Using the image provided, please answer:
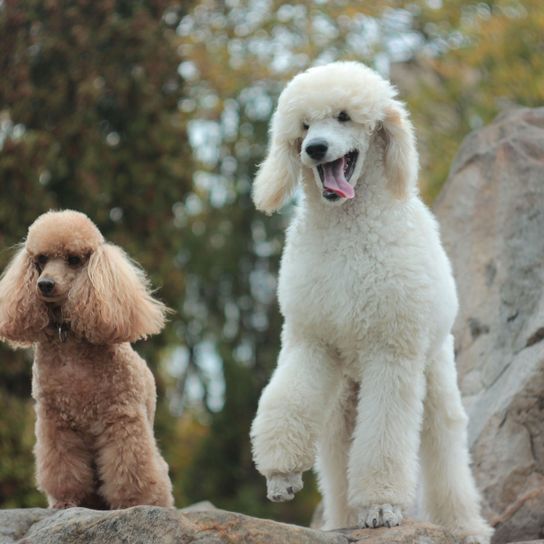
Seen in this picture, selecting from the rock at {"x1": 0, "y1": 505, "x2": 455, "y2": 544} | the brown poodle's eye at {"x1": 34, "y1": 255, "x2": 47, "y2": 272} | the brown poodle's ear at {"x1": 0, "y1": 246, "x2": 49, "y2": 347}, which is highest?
the brown poodle's eye at {"x1": 34, "y1": 255, "x2": 47, "y2": 272}

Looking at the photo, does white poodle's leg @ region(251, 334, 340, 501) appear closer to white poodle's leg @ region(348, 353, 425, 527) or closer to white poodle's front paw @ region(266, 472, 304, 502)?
white poodle's front paw @ region(266, 472, 304, 502)

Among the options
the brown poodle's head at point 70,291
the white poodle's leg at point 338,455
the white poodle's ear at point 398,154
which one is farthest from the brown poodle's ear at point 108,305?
the white poodle's ear at point 398,154

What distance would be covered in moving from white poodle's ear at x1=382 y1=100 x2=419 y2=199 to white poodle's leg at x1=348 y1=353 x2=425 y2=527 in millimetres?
651

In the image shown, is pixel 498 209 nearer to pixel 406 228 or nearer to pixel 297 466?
pixel 406 228

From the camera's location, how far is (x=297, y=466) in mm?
4059

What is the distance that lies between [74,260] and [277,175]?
0.85 m

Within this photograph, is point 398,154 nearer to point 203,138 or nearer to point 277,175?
point 277,175

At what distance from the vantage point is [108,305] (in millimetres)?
4152

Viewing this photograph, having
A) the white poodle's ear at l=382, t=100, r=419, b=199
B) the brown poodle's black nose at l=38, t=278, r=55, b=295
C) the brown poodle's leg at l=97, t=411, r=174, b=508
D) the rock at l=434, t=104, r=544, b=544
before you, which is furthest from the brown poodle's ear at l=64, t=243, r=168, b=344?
the rock at l=434, t=104, r=544, b=544

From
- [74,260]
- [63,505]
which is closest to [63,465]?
[63,505]

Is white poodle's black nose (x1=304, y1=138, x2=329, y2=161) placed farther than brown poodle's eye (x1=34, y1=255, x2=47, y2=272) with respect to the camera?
No

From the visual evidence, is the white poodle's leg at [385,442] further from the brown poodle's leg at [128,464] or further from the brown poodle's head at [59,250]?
the brown poodle's head at [59,250]

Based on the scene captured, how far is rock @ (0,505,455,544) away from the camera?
3680mm

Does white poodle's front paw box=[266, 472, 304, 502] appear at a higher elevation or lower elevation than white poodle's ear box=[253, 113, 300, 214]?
lower
